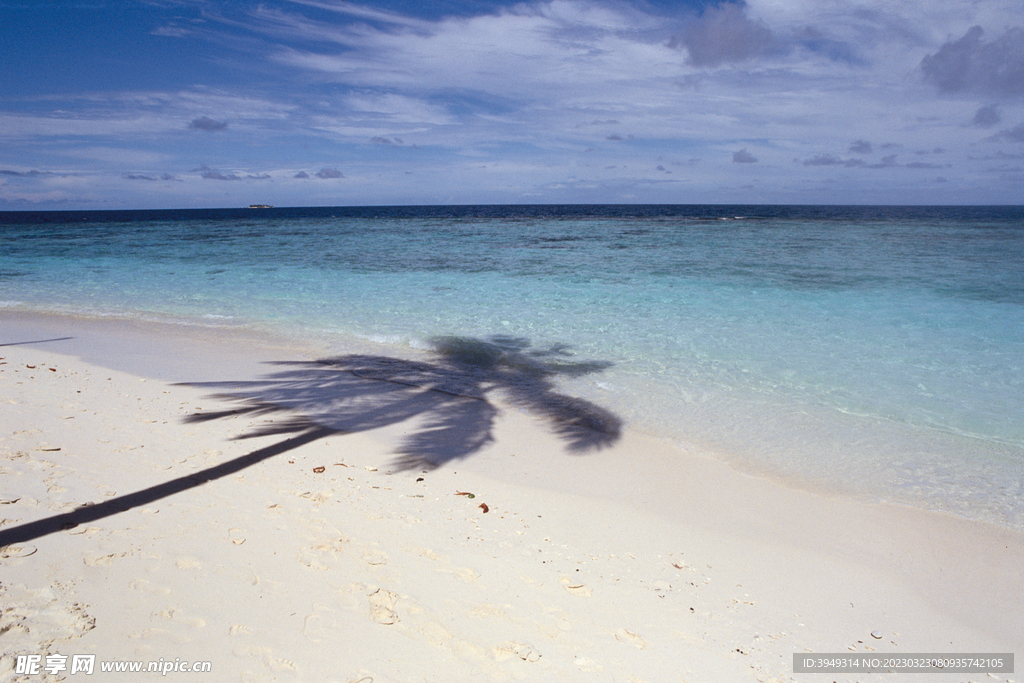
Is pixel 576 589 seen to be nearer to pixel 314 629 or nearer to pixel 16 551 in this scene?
pixel 314 629

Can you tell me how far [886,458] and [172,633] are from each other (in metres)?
6.42

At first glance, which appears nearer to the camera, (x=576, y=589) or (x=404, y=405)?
(x=576, y=589)

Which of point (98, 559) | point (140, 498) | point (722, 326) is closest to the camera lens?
point (98, 559)

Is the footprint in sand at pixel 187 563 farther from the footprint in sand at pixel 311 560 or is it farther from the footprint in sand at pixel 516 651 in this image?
the footprint in sand at pixel 516 651

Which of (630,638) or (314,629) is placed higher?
(314,629)

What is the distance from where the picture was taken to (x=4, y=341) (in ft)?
33.3

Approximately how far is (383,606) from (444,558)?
61cm

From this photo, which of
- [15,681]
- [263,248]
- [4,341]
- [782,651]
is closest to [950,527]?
[782,651]

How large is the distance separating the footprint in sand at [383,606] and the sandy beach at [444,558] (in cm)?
1

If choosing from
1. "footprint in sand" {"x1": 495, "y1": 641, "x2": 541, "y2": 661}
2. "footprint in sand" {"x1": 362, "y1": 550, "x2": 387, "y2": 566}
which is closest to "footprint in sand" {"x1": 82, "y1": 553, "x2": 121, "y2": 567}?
"footprint in sand" {"x1": 362, "y1": 550, "x2": 387, "y2": 566}

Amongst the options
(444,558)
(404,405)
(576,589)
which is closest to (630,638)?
(576,589)

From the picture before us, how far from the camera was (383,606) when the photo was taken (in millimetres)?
3184

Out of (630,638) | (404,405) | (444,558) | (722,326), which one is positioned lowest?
(630,638)

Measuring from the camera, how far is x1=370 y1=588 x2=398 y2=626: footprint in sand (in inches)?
121
